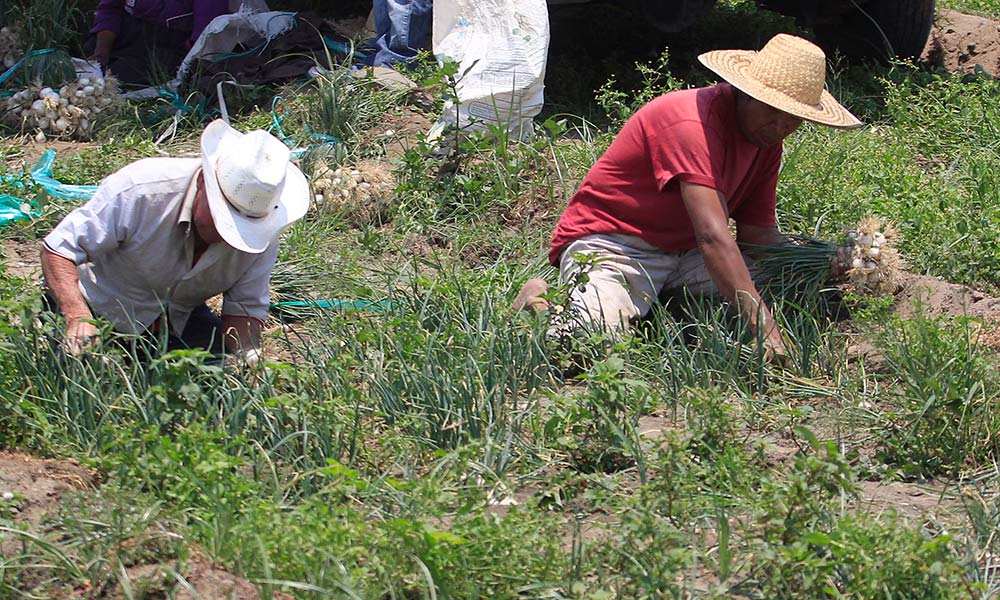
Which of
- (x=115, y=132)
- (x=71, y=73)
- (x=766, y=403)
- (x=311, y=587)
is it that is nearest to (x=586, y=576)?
(x=311, y=587)

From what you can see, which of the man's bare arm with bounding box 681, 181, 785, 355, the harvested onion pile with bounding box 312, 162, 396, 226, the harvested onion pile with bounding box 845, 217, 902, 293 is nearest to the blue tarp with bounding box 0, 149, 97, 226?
the harvested onion pile with bounding box 312, 162, 396, 226

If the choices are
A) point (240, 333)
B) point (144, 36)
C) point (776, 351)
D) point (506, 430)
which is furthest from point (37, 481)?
point (144, 36)

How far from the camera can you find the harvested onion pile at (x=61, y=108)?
6.61 metres

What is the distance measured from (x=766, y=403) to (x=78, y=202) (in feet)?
10.8

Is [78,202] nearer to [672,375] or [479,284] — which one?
[479,284]

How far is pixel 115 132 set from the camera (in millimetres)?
6664

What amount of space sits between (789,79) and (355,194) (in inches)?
89.0

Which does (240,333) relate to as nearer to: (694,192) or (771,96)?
(694,192)

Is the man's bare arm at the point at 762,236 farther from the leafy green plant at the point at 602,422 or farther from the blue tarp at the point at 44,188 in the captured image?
the blue tarp at the point at 44,188

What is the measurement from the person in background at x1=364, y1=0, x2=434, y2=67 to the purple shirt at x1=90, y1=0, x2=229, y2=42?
1.02 meters

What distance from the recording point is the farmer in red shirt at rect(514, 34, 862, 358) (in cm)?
393

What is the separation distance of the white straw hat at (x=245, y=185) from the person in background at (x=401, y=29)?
3.22 meters

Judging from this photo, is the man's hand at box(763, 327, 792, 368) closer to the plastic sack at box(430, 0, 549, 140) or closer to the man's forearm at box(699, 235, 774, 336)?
the man's forearm at box(699, 235, 774, 336)

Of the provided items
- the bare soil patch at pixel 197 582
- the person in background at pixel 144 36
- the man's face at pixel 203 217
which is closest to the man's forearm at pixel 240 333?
the man's face at pixel 203 217
